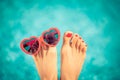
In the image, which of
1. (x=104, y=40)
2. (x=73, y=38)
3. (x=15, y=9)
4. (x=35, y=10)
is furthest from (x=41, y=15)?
(x=104, y=40)

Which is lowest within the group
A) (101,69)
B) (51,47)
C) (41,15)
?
(101,69)

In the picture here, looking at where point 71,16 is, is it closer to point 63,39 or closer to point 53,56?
point 63,39

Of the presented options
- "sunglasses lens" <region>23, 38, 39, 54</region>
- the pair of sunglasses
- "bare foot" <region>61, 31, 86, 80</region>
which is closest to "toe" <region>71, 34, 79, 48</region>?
"bare foot" <region>61, 31, 86, 80</region>

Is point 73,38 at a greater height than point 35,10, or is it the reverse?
point 35,10

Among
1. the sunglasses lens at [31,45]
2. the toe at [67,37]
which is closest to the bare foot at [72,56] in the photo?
the toe at [67,37]

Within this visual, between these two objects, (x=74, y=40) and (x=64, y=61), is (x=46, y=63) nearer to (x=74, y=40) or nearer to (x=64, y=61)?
(x=64, y=61)

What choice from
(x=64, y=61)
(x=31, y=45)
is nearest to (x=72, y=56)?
(x=64, y=61)
